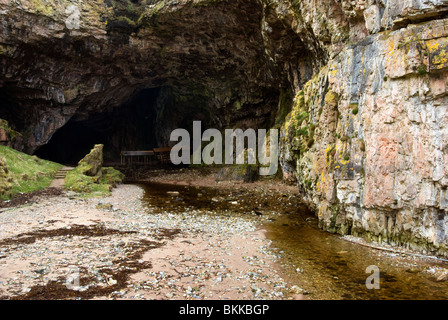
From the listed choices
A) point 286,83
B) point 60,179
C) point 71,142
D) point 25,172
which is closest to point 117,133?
point 71,142

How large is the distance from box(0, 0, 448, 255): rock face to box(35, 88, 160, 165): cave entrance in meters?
0.38

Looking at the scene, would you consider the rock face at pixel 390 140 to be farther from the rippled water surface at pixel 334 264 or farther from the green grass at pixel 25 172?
the green grass at pixel 25 172

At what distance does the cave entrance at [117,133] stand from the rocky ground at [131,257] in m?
38.7

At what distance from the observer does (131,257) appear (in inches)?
466

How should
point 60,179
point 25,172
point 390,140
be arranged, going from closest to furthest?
point 390,140 < point 25,172 < point 60,179

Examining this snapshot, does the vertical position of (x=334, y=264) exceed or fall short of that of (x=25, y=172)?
it falls short

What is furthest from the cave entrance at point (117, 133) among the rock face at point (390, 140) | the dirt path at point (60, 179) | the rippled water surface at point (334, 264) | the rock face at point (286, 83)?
the rock face at point (390, 140)

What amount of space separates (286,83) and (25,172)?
27.4 metres

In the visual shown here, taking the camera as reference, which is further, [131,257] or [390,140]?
[390,140]

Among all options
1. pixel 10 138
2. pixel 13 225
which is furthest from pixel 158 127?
pixel 13 225

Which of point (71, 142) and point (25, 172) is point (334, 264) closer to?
point (25, 172)

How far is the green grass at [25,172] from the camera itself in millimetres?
23722

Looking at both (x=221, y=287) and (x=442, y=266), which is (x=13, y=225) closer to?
(x=221, y=287)

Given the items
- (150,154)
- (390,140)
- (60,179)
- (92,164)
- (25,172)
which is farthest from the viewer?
(150,154)
